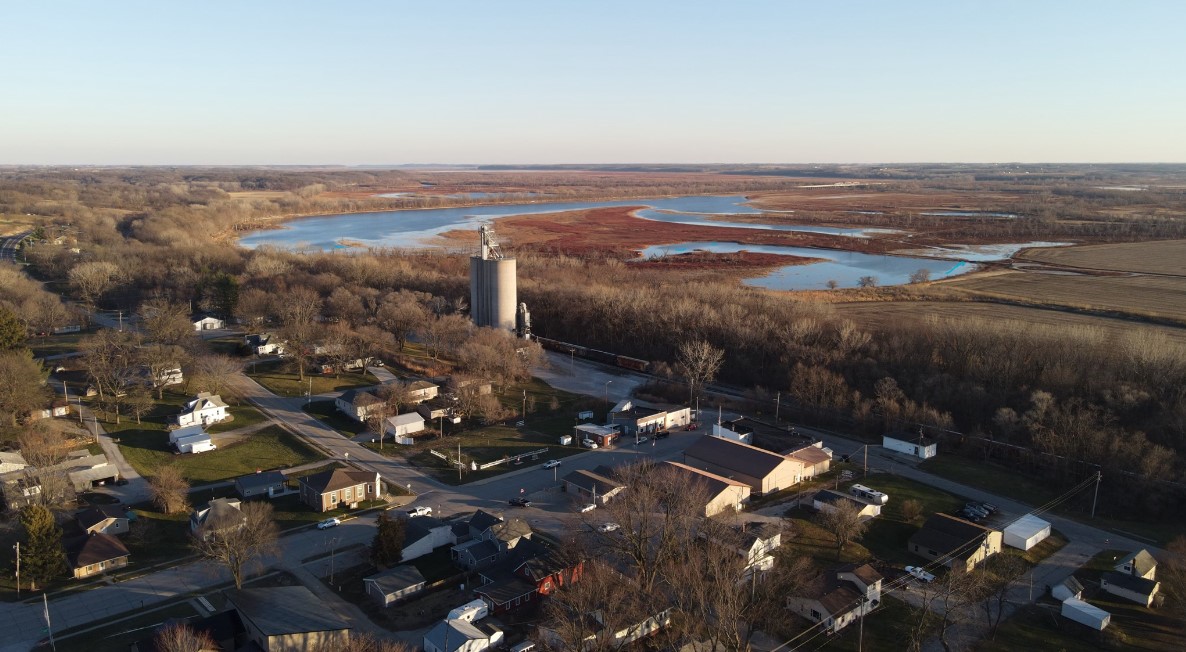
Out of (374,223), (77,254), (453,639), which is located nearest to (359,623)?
(453,639)

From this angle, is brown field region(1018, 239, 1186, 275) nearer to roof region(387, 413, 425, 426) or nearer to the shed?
the shed

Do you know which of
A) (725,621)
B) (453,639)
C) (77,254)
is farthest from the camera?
(77,254)

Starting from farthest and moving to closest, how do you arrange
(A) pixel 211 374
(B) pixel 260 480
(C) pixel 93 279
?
(C) pixel 93 279 → (A) pixel 211 374 → (B) pixel 260 480

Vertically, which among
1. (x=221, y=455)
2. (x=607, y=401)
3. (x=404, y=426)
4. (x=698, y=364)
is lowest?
(x=607, y=401)

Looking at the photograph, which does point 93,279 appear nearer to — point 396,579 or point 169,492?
point 169,492

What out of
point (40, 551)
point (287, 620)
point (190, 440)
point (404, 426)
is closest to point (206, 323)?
point (190, 440)

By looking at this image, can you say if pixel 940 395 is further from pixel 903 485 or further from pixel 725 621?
pixel 725 621

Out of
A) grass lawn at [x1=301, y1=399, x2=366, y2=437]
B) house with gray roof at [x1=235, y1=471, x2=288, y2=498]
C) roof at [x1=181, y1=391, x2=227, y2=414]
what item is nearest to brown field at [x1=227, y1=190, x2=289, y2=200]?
grass lawn at [x1=301, y1=399, x2=366, y2=437]
